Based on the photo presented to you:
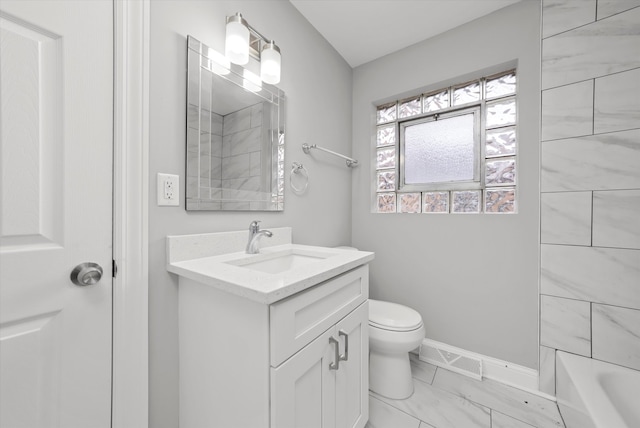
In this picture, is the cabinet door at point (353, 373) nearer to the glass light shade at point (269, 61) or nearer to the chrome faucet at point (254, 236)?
the chrome faucet at point (254, 236)

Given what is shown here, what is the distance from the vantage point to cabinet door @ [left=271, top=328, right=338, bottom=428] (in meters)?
0.66

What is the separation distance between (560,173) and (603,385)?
3.44 ft

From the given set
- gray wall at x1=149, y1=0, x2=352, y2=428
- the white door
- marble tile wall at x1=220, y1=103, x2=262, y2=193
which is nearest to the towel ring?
gray wall at x1=149, y1=0, x2=352, y2=428

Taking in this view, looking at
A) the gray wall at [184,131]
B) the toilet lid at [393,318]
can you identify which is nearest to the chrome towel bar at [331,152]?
the gray wall at [184,131]

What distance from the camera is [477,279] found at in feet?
5.27

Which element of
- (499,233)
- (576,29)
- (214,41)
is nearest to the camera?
(214,41)

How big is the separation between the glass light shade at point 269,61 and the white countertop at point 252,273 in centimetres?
80

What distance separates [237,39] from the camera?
3.36 ft

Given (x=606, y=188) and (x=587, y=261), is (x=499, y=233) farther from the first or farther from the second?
(x=606, y=188)

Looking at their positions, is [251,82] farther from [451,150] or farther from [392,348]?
[392,348]

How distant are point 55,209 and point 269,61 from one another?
3.32 feet

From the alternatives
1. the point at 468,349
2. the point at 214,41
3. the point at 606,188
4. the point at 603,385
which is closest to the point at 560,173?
the point at 606,188

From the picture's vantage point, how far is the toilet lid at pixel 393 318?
1.33 meters

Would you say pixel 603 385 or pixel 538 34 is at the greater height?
pixel 538 34
